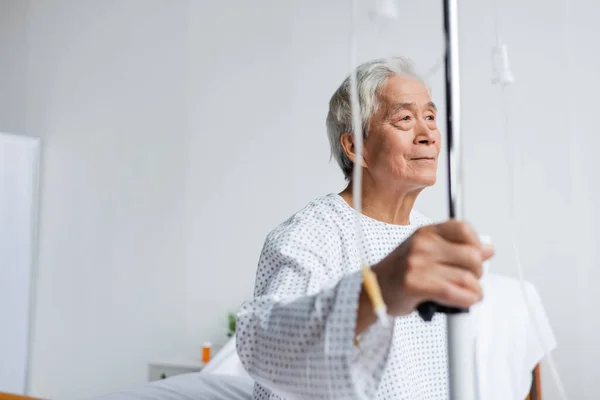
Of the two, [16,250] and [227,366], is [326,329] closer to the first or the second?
[227,366]

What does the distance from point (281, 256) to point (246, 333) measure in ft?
0.57

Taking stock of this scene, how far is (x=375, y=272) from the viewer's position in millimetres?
645

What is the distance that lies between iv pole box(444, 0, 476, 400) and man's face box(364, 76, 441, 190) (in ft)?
1.97

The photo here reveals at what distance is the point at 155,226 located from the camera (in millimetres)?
3156

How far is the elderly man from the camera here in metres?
0.58

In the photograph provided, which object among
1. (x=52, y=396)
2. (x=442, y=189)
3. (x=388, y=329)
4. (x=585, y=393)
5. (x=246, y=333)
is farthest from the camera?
(x=52, y=396)

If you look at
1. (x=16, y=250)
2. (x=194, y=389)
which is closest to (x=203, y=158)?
(x=16, y=250)

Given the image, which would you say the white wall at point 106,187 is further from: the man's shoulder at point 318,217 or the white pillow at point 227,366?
the man's shoulder at point 318,217

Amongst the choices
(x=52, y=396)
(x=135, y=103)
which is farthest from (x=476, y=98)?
(x=52, y=396)

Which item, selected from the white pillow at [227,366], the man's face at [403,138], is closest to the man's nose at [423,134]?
the man's face at [403,138]

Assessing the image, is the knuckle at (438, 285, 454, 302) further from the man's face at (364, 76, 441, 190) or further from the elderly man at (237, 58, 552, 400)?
the man's face at (364, 76, 441, 190)

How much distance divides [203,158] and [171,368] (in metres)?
1.03

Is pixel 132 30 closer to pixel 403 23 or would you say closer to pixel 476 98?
pixel 403 23

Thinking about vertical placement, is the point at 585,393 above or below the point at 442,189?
below
